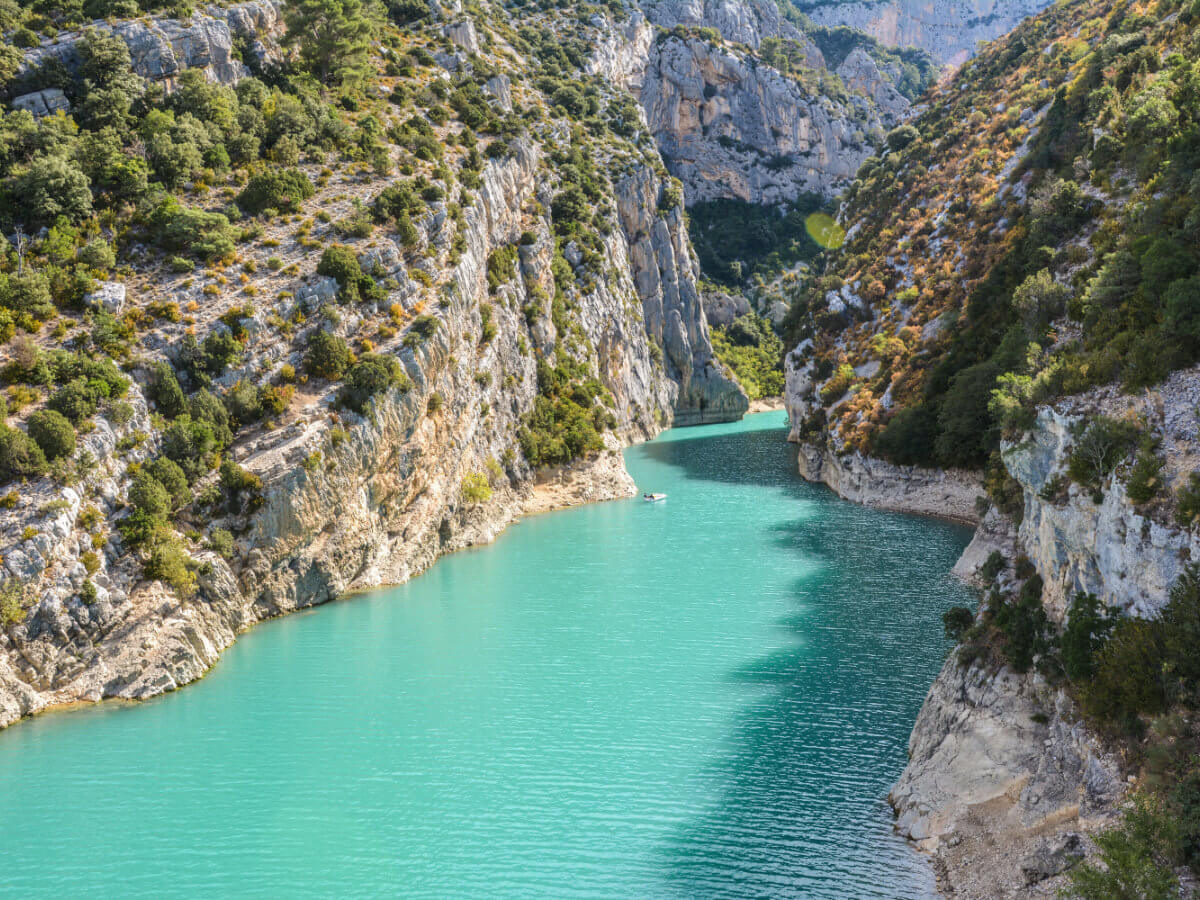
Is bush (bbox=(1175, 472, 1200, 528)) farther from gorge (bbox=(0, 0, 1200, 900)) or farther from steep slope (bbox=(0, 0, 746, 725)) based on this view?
steep slope (bbox=(0, 0, 746, 725))

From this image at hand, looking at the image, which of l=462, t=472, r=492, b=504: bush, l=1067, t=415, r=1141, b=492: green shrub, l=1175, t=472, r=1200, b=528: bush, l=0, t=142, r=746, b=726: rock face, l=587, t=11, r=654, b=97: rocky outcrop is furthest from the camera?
l=587, t=11, r=654, b=97: rocky outcrop

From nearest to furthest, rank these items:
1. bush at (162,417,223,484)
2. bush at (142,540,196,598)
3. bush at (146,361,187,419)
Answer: bush at (142,540,196,598) → bush at (162,417,223,484) → bush at (146,361,187,419)

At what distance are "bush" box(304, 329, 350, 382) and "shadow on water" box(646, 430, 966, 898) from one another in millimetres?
27282

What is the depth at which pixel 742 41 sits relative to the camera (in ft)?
570

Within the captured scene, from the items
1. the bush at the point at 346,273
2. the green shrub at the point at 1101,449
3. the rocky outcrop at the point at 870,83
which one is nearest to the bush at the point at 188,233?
the bush at the point at 346,273

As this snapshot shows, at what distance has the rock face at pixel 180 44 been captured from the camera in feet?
171

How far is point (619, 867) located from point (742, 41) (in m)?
183

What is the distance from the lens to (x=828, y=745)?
2661 cm

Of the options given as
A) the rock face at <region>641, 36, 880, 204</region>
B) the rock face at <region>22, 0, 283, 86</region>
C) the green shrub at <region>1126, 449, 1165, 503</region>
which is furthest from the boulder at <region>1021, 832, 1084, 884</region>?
the rock face at <region>641, 36, 880, 204</region>

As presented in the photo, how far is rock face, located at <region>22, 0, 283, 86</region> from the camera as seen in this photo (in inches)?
2051

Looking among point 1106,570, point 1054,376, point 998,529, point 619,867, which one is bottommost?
point 619,867

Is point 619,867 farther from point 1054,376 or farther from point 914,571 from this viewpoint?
point 914,571

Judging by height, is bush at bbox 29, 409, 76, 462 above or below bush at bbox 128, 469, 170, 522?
above

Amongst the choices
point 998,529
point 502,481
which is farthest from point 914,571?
point 502,481
